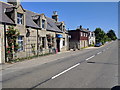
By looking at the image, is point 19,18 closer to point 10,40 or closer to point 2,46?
point 10,40

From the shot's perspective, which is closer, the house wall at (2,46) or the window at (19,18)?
the house wall at (2,46)

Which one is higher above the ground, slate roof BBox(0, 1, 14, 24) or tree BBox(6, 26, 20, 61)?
slate roof BBox(0, 1, 14, 24)

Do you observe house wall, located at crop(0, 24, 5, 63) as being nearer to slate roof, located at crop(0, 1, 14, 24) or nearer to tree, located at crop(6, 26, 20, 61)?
tree, located at crop(6, 26, 20, 61)

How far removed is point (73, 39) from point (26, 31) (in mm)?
30186

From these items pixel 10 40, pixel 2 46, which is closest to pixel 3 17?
pixel 10 40

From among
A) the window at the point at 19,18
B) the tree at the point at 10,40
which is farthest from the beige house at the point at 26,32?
the tree at the point at 10,40

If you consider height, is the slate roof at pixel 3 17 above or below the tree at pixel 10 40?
above

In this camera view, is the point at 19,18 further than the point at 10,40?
Yes

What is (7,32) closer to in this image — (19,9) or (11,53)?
(11,53)

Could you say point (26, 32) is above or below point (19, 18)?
below

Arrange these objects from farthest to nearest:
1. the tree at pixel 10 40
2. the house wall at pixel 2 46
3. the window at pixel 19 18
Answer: the window at pixel 19 18
the tree at pixel 10 40
the house wall at pixel 2 46

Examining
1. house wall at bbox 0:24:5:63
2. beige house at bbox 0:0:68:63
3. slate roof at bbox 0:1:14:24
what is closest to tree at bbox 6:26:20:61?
beige house at bbox 0:0:68:63

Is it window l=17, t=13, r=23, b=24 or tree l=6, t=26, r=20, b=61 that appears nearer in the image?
tree l=6, t=26, r=20, b=61

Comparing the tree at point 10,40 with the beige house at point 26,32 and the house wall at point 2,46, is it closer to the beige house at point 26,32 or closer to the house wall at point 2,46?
the beige house at point 26,32
